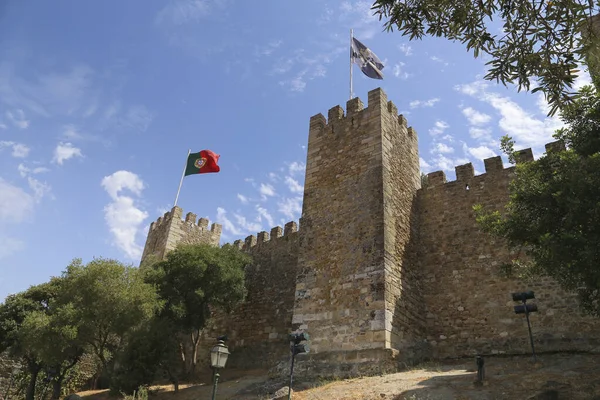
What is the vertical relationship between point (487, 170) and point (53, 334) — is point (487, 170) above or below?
above

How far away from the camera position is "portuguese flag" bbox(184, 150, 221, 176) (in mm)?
26078

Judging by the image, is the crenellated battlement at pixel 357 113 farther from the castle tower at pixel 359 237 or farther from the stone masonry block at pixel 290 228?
the stone masonry block at pixel 290 228

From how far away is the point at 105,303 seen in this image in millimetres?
14906

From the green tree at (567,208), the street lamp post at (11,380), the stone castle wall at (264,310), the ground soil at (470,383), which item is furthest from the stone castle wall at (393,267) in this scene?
the street lamp post at (11,380)

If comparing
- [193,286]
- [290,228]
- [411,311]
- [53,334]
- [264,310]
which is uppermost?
[290,228]

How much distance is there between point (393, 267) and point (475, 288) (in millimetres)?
2823

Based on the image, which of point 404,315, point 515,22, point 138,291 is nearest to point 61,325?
point 138,291

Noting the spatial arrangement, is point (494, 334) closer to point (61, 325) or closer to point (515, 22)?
point (515, 22)

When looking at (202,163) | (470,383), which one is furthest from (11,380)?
(470,383)

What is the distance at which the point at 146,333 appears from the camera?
14.5 meters

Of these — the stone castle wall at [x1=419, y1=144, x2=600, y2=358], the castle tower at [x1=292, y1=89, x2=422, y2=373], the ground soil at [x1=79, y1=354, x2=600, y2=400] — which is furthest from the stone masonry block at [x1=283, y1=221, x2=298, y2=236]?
the ground soil at [x1=79, y1=354, x2=600, y2=400]

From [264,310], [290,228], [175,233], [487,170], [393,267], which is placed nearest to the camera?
[393,267]

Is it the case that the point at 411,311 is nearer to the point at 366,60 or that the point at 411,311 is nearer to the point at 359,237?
the point at 359,237

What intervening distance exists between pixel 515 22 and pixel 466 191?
10382 millimetres
